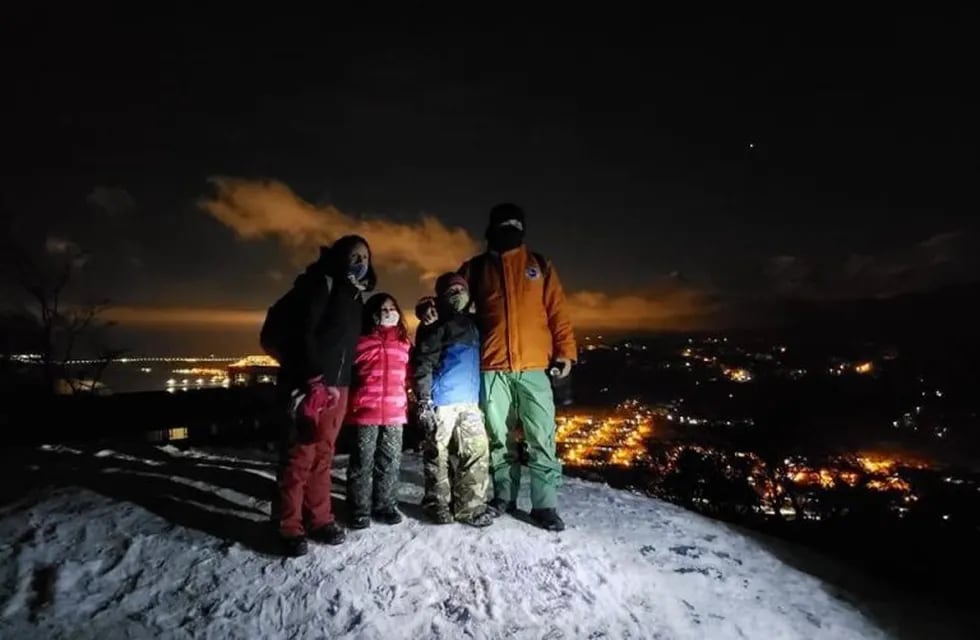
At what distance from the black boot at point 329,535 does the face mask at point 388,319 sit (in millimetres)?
1768

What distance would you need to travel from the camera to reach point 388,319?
5.05 m

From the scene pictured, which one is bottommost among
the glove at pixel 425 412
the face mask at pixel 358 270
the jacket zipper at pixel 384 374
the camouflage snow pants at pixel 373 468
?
the camouflage snow pants at pixel 373 468

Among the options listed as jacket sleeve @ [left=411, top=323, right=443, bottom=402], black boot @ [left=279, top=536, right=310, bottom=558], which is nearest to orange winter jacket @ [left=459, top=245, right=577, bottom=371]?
jacket sleeve @ [left=411, top=323, right=443, bottom=402]

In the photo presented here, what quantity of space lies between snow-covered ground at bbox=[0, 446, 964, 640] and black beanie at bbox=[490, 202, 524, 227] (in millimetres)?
2940

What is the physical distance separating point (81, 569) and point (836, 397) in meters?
29.0

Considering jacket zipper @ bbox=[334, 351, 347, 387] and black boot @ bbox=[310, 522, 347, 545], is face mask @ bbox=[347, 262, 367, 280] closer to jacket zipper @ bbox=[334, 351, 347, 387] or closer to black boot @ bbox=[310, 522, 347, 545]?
jacket zipper @ bbox=[334, 351, 347, 387]

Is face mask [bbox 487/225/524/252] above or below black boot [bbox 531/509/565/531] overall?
above

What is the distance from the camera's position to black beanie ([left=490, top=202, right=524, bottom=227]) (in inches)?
220

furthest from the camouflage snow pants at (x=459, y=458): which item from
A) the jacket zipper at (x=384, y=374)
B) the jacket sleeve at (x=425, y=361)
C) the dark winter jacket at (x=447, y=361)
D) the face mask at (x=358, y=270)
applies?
the face mask at (x=358, y=270)

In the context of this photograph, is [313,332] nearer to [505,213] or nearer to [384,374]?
[384,374]

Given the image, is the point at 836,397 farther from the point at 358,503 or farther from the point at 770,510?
the point at 358,503

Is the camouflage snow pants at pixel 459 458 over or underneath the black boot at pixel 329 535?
over

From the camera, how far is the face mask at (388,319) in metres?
5.02

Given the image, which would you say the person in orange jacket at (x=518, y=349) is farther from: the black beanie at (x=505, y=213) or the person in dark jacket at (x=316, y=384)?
the person in dark jacket at (x=316, y=384)
